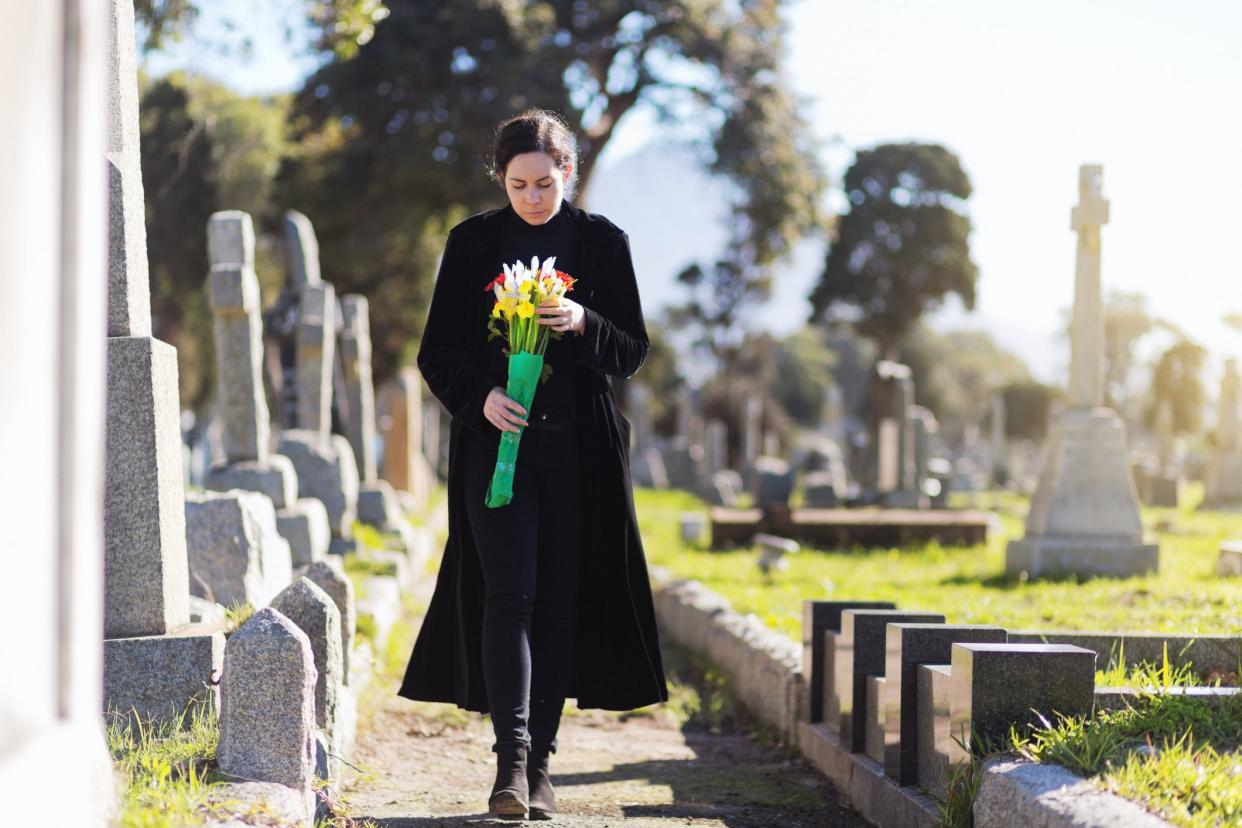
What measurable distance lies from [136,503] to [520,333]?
1295 mm

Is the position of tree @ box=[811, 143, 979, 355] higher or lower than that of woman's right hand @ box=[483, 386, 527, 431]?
higher

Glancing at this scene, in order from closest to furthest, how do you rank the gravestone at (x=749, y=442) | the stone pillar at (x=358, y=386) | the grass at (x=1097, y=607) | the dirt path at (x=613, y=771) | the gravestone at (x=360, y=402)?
1. the grass at (x=1097, y=607)
2. the dirt path at (x=613, y=771)
3. the gravestone at (x=360, y=402)
4. the stone pillar at (x=358, y=386)
5. the gravestone at (x=749, y=442)

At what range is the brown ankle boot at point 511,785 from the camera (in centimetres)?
403

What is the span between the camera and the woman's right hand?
166 inches

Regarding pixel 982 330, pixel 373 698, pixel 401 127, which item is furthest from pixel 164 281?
pixel 982 330

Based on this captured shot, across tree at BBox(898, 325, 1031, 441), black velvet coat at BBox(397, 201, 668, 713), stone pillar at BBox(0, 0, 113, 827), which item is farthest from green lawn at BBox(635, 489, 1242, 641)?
tree at BBox(898, 325, 1031, 441)

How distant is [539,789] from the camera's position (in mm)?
4316

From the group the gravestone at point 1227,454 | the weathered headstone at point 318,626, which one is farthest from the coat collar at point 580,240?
the gravestone at point 1227,454

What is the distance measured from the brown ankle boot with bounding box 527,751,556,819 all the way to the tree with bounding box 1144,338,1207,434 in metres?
46.4

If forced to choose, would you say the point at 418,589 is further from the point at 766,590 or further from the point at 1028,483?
the point at 1028,483

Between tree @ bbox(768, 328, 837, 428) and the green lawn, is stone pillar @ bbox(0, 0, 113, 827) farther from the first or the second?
tree @ bbox(768, 328, 837, 428)

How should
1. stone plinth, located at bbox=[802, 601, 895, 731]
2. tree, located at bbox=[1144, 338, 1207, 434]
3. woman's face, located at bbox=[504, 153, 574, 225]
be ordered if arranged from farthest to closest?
1. tree, located at bbox=[1144, 338, 1207, 434]
2. stone plinth, located at bbox=[802, 601, 895, 731]
3. woman's face, located at bbox=[504, 153, 574, 225]

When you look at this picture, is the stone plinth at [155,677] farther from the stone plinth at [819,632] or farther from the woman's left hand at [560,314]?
the stone plinth at [819,632]

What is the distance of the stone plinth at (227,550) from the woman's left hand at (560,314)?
6.64 ft
